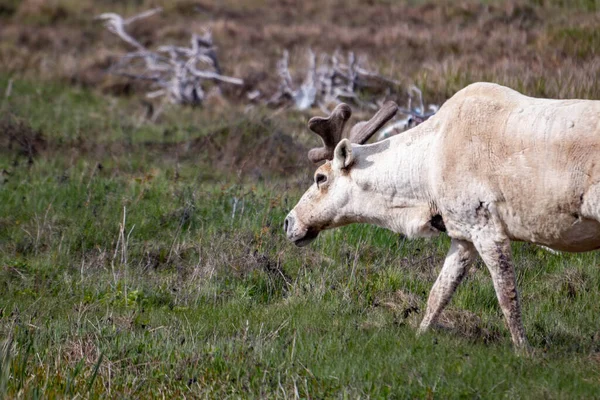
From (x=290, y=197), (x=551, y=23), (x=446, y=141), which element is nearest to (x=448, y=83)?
(x=290, y=197)

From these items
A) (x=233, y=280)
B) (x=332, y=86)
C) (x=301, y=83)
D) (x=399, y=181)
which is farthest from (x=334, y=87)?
(x=399, y=181)

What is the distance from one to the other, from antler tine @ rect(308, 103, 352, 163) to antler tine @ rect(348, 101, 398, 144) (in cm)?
21

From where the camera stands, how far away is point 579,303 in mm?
8289

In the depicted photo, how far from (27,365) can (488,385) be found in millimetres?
3580

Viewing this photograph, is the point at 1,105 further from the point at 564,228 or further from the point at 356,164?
the point at 564,228

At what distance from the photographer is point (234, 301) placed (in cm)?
837

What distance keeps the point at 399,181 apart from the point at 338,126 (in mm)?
965

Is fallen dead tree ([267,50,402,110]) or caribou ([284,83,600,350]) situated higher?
caribou ([284,83,600,350])

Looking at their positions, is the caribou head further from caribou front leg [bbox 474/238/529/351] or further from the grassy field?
caribou front leg [bbox 474/238/529/351]

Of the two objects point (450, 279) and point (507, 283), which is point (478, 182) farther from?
point (450, 279)

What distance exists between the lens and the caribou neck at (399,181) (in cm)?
736

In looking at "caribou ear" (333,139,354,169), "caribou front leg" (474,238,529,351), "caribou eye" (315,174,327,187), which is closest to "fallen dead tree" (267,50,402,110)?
"caribou eye" (315,174,327,187)

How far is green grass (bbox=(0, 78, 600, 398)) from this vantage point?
6.35 meters

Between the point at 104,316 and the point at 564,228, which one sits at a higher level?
the point at 564,228
